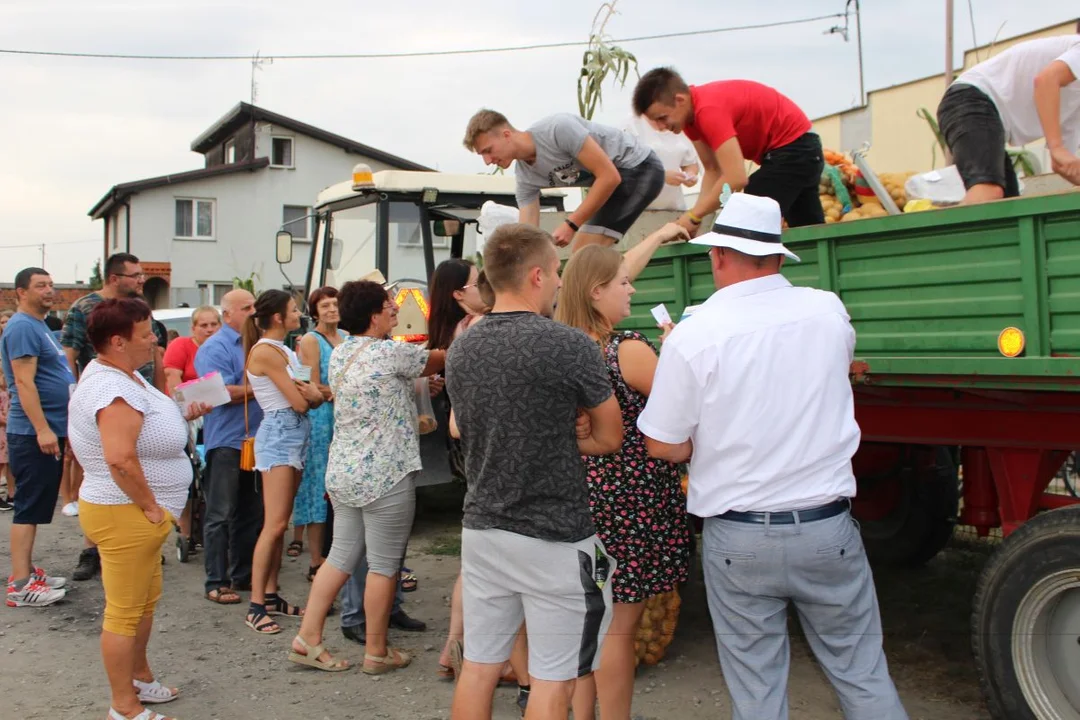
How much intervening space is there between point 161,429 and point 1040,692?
11.1 feet

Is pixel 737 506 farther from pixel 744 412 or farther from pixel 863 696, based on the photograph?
pixel 863 696

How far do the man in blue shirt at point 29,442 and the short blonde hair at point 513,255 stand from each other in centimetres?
388

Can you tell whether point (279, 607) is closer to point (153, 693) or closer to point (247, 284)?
point (153, 693)

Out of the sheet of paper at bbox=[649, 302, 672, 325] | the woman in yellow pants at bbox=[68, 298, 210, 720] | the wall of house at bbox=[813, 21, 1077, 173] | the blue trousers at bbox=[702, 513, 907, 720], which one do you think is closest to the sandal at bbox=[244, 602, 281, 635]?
the woman in yellow pants at bbox=[68, 298, 210, 720]

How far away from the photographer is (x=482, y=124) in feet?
15.8

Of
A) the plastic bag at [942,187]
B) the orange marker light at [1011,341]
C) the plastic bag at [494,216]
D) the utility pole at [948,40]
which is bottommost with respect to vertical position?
the orange marker light at [1011,341]

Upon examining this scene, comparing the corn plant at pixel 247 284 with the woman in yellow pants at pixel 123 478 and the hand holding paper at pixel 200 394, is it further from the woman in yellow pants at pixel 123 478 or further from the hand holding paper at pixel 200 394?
the woman in yellow pants at pixel 123 478

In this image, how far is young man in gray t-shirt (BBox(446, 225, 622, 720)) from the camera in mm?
2832

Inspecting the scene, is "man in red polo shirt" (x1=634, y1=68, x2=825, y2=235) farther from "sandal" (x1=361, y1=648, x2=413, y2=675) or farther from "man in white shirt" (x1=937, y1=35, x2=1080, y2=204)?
"sandal" (x1=361, y1=648, x2=413, y2=675)

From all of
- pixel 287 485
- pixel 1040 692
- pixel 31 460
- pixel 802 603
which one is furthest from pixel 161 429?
pixel 1040 692

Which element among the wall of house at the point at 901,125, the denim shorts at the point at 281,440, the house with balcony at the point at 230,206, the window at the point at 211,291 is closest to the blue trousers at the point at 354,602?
the denim shorts at the point at 281,440

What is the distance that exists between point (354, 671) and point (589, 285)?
2.47 metres

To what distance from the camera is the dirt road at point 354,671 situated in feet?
13.8

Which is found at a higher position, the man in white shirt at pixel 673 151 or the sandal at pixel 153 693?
the man in white shirt at pixel 673 151
